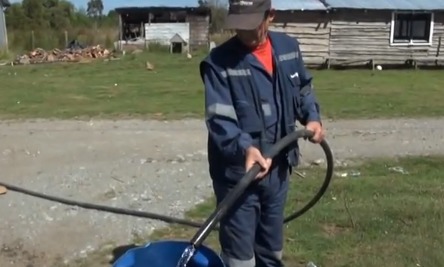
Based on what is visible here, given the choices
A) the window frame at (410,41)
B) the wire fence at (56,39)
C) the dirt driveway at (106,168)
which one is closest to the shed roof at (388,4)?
the window frame at (410,41)

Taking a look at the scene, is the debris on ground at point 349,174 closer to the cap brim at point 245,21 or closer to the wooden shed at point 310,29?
the cap brim at point 245,21

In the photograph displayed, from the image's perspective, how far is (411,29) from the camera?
2622 centimetres

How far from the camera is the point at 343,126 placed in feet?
35.5

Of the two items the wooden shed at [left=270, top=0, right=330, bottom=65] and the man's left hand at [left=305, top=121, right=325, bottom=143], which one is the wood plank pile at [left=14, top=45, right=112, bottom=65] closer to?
the wooden shed at [left=270, top=0, right=330, bottom=65]

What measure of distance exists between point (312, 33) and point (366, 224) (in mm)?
20416

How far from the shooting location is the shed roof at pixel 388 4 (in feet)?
81.8

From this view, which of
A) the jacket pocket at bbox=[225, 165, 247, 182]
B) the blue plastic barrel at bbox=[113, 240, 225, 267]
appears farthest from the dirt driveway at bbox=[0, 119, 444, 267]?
the jacket pocket at bbox=[225, 165, 247, 182]

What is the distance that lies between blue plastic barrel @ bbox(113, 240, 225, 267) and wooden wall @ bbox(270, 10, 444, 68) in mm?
22203

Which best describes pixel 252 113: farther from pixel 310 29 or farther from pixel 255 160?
pixel 310 29

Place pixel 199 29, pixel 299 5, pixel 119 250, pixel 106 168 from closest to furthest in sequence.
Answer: pixel 119 250 → pixel 106 168 → pixel 299 5 → pixel 199 29

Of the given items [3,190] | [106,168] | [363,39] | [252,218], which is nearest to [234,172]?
[252,218]

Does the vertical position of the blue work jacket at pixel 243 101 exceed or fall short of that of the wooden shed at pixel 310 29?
Result: it exceeds it

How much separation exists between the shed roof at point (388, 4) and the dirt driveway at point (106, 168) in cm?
1416

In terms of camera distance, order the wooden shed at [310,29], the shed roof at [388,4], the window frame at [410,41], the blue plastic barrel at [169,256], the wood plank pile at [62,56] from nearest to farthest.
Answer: the blue plastic barrel at [169,256], the shed roof at [388,4], the wooden shed at [310,29], the window frame at [410,41], the wood plank pile at [62,56]
